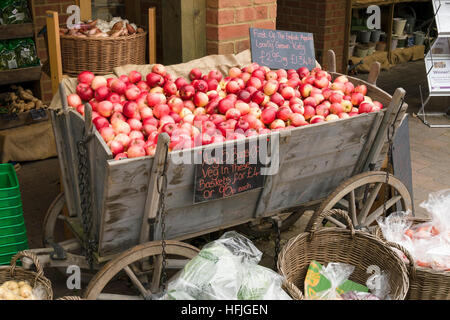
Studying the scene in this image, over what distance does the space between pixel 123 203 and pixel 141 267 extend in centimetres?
48

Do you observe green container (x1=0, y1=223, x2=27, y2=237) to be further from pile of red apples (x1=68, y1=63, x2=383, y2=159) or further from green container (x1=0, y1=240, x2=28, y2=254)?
pile of red apples (x1=68, y1=63, x2=383, y2=159)

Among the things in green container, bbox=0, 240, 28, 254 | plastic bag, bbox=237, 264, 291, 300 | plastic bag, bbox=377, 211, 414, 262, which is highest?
plastic bag, bbox=237, 264, 291, 300

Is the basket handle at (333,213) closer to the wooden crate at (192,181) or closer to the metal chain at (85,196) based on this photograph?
the wooden crate at (192,181)

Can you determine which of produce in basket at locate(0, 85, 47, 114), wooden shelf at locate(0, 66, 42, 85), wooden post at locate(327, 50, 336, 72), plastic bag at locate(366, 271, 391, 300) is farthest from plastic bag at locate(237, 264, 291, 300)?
wooden shelf at locate(0, 66, 42, 85)

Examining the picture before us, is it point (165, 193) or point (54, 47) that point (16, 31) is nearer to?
→ point (54, 47)

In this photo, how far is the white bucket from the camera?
9.14 m

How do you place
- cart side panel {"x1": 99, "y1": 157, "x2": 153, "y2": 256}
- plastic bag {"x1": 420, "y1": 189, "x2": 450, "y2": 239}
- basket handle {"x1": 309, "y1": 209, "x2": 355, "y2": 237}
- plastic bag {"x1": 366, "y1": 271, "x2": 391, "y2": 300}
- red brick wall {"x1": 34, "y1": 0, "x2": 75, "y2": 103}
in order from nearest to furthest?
1. cart side panel {"x1": 99, "y1": 157, "x2": 153, "y2": 256}
2. plastic bag {"x1": 366, "y1": 271, "x2": 391, "y2": 300}
3. basket handle {"x1": 309, "y1": 209, "x2": 355, "y2": 237}
4. plastic bag {"x1": 420, "y1": 189, "x2": 450, "y2": 239}
5. red brick wall {"x1": 34, "y1": 0, "x2": 75, "y2": 103}

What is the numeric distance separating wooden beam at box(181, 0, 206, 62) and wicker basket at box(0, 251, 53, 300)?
202 cm

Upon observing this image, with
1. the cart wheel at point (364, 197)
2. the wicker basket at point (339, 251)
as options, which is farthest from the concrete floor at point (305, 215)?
the wicker basket at point (339, 251)

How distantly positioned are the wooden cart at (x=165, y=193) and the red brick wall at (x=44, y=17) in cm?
298

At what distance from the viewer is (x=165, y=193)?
2.42 metres

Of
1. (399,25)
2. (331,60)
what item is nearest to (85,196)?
(331,60)

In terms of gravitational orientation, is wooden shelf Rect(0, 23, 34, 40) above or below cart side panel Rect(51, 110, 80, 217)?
above
